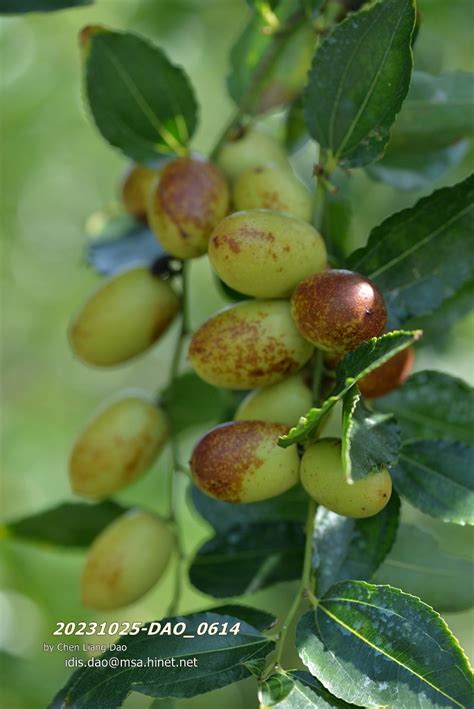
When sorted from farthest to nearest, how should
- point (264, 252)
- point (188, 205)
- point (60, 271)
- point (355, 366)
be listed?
point (60, 271) → point (188, 205) → point (264, 252) → point (355, 366)

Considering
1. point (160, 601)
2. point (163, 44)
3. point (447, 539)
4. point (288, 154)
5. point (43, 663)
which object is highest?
point (288, 154)

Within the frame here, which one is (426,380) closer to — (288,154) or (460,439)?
(460,439)

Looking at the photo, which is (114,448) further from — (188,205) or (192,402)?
(188,205)

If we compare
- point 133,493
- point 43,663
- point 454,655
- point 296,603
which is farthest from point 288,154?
point 133,493

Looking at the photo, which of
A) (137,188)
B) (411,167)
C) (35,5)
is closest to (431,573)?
(411,167)

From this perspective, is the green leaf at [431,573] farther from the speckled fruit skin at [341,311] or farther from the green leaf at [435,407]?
the speckled fruit skin at [341,311]
